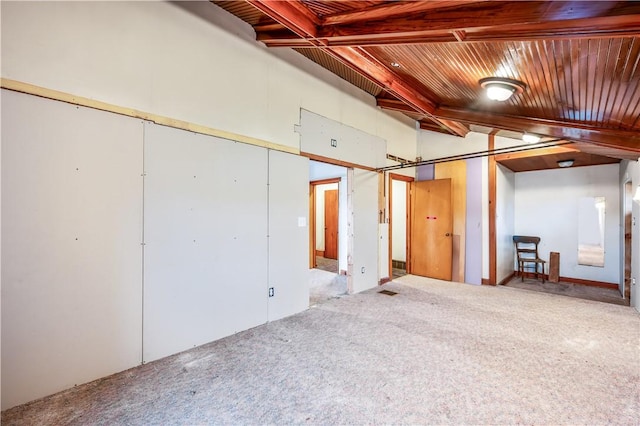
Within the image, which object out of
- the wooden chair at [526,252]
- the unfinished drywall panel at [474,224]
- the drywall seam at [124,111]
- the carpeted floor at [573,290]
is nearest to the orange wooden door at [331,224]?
the unfinished drywall panel at [474,224]

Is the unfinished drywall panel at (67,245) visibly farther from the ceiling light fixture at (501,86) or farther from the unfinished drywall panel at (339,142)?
the ceiling light fixture at (501,86)

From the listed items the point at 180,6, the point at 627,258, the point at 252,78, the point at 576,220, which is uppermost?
the point at 180,6

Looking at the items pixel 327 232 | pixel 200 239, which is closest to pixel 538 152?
pixel 327 232

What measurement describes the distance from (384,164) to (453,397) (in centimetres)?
402

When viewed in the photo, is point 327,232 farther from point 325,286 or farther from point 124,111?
point 124,111

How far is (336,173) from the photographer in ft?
22.4

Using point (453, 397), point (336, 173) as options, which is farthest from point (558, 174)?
point (453, 397)

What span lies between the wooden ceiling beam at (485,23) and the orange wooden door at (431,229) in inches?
160

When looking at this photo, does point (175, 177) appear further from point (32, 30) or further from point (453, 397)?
point (453, 397)

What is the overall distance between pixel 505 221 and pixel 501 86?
4176 mm

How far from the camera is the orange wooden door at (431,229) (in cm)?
579

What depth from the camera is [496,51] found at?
2.24 m

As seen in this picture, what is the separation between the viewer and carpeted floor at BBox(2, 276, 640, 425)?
2.00 meters

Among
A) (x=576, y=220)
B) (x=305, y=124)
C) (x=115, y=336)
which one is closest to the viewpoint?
(x=115, y=336)
